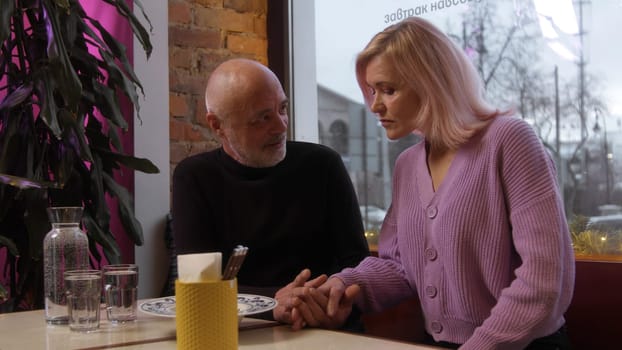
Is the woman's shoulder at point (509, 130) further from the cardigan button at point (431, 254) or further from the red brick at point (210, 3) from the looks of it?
the red brick at point (210, 3)

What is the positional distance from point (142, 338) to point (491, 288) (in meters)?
0.76

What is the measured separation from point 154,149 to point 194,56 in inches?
18.5

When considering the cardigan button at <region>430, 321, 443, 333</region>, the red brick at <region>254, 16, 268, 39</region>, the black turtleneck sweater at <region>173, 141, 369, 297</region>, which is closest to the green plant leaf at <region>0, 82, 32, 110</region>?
the black turtleneck sweater at <region>173, 141, 369, 297</region>

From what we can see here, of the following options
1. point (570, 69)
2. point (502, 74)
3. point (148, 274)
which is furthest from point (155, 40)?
point (570, 69)

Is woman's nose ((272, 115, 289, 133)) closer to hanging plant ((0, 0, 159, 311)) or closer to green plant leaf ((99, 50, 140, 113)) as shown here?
hanging plant ((0, 0, 159, 311))

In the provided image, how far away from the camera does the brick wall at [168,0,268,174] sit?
3.31m

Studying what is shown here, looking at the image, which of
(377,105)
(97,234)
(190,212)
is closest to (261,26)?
(97,234)

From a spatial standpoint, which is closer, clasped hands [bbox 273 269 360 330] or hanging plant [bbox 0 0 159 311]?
clasped hands [bbox 273 269 360 330]

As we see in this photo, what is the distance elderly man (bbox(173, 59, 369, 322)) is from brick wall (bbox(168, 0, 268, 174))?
101cm

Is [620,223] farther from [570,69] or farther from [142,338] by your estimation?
[142,338]

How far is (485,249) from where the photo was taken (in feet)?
5.50

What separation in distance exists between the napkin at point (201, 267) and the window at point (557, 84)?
1.54 meters

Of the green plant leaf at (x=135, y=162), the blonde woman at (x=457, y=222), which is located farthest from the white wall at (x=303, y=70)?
the blonde woman at (x=457, y=222)

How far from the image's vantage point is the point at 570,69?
260 cm
